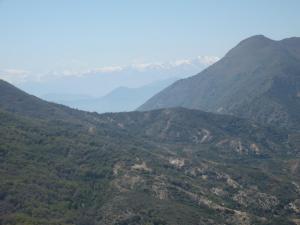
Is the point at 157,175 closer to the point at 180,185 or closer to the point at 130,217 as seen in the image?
the point at 180,185

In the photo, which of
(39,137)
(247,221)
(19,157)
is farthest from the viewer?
(39,137)

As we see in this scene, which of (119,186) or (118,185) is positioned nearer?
(119,186)

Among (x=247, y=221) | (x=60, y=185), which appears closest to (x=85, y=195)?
(x=60, y=185)

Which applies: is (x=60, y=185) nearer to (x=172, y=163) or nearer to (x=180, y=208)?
(x=180, y=208)

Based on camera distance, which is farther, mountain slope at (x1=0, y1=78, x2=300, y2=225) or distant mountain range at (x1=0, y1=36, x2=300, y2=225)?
mountain slope at (x1=0, y1=78, x2=300, y2=225)

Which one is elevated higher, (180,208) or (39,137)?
(39,137)

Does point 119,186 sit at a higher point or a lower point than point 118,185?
lower

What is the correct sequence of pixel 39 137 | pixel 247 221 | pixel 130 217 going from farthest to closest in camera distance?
pixel 39 137
pixel 247 221
pixel 130 217

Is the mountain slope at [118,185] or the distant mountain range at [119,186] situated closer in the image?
the distant mountain range at [119,186]

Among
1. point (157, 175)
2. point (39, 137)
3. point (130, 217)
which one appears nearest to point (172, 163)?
point (157, 175)

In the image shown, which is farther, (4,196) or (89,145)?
(89,145)
